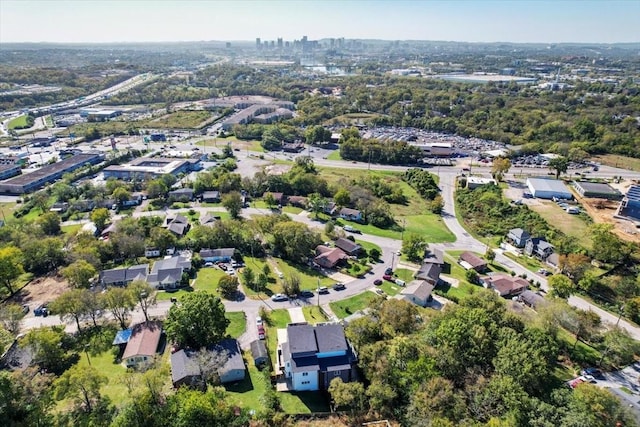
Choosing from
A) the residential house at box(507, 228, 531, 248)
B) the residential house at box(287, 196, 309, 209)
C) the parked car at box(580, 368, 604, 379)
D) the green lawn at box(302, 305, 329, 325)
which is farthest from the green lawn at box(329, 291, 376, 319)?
the residential house at box(287, 196, 309, 209)

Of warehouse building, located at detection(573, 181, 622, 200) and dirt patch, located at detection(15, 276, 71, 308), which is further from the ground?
warehouse building, located at detection(573, 181, 622, 200)

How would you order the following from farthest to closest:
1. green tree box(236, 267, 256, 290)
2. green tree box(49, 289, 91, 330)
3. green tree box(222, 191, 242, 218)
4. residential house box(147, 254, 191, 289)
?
green tree box(222, 191, 242, 218) → green tree box(236, 267, 256, 290) → residential house box(147, 254, 191, 289) → green tree box(49, 289, 91, 330)

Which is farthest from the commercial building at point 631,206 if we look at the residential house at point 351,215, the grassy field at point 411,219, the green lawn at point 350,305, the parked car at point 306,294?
the parked car at point 306,294

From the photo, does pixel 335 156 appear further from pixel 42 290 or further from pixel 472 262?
pixel 42 290

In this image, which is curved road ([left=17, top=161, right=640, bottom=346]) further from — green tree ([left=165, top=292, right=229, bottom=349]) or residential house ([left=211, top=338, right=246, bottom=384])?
green tree ([left=165, top=292, right=229, bottom=349])

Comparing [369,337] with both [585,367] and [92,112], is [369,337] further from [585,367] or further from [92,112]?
[92,112]

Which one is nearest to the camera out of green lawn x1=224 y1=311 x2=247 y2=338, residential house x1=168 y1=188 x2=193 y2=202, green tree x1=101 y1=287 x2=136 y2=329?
green tree x1=101 y1=287 x2=136 y2=329

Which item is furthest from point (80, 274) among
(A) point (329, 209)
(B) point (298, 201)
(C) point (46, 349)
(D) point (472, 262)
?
(D) point (472, 262)

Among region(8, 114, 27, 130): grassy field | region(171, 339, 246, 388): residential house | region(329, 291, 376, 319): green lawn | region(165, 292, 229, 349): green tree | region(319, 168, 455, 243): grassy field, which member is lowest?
region(319, 168, 455, 243): grassy field
